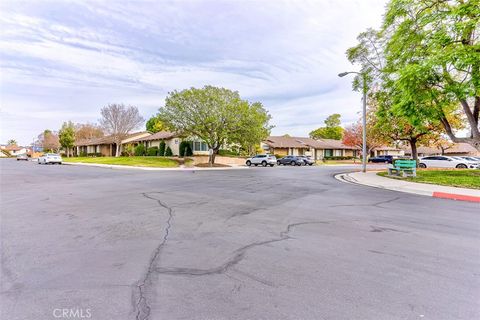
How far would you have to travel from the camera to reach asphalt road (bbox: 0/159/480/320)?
2.95 m

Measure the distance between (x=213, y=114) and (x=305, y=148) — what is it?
30651mm

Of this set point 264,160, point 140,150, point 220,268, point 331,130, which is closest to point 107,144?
point 140,150

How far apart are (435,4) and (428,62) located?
20.4ft

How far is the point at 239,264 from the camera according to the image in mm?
4059

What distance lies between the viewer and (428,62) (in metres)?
12.4

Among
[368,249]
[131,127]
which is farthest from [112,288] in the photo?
[131,127]

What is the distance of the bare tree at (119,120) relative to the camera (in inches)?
1809

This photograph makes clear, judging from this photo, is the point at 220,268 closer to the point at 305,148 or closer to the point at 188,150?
the point at 188,150

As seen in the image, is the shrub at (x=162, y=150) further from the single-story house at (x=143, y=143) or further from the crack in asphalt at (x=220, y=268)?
the crack in asphalt at (x=220, y=268)

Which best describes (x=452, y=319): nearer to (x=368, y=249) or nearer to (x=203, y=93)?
(x=368, y=249)

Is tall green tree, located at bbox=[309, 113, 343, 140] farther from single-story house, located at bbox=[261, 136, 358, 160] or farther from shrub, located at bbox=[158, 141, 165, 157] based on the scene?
shrub, located at bbox=[158, 141, 165, 157]

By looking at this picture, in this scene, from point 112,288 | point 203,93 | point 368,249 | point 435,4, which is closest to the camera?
point 112,288

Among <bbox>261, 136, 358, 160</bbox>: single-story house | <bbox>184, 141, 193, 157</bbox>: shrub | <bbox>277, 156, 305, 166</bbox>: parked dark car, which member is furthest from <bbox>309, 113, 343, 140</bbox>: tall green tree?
<bbox>184, 141, 193, 157</bbox>: shrub

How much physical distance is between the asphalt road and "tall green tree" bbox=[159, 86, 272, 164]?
2515 cm
